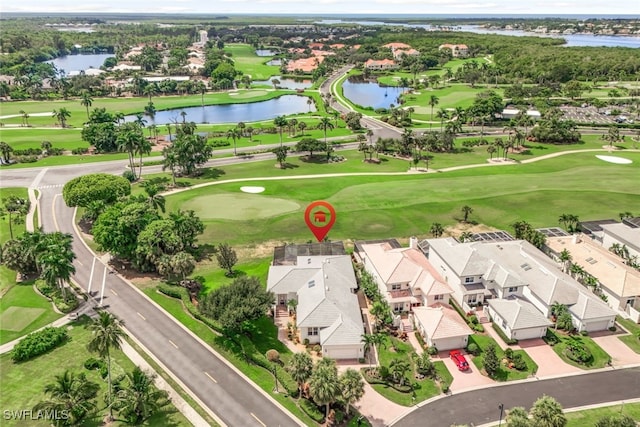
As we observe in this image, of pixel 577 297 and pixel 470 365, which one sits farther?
pixel 577 297

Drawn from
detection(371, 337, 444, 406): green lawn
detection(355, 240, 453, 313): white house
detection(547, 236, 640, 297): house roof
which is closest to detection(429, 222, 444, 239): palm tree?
detection(355, 240, 453, 313): white house

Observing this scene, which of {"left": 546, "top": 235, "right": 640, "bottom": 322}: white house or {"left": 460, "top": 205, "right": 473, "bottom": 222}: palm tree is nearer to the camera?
{"left": 546, "top": 235, "right": 640, "bottom": 322}: white house

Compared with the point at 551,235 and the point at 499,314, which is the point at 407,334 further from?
the point at 551,235

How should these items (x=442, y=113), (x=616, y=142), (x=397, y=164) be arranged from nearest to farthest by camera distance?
(x=397, y=164) < (x=616, y=142) < (x=442, y=113)

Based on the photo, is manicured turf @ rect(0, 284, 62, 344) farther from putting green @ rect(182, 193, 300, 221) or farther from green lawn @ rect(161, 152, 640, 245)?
putting green @ rect(182, 193, 300, 221)

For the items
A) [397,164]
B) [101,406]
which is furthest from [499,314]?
[397,164]

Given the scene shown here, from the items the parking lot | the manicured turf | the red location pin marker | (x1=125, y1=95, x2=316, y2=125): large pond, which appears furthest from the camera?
(x1=125, y1=95, x2=316, y2=125): large pond
